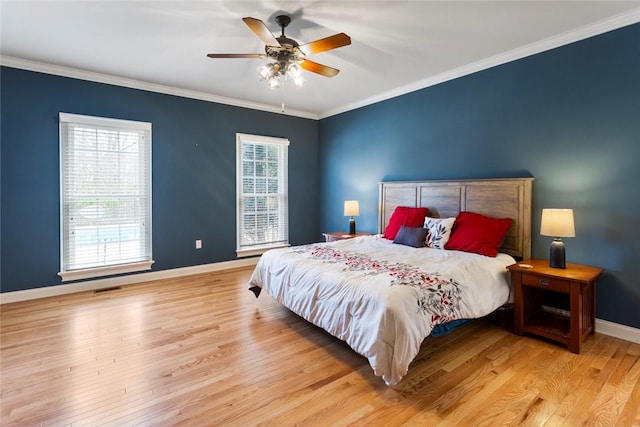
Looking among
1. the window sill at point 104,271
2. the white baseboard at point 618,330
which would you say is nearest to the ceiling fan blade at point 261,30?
the window sill at point 104,271

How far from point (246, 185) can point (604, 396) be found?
470 centimetres

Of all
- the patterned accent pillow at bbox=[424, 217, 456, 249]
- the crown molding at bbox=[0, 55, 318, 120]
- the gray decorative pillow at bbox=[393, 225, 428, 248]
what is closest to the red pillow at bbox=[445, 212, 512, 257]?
the patterned accent pillow at bbox=[424, 217, 456, 249]

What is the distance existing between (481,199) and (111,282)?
4.66 metres

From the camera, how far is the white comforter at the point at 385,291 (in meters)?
1.94

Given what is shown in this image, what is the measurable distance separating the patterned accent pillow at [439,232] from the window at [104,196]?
369 centimetres

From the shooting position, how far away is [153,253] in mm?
4367

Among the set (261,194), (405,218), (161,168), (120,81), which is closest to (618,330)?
(405,218)

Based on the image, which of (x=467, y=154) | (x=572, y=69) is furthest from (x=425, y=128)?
(x=572, y=69)

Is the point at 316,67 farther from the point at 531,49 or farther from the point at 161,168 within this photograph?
the point at 161,168

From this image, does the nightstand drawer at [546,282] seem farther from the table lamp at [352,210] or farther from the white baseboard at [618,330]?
the table lamp at [352,210]

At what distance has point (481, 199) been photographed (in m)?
3.47

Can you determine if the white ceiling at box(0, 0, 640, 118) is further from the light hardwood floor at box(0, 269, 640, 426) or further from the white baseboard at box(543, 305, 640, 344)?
the light hardwood floor at box(0, 269, 640, 426)

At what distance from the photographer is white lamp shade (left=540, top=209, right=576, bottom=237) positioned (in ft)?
8.38

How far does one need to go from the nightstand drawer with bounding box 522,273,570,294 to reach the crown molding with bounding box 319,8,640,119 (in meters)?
2.16
